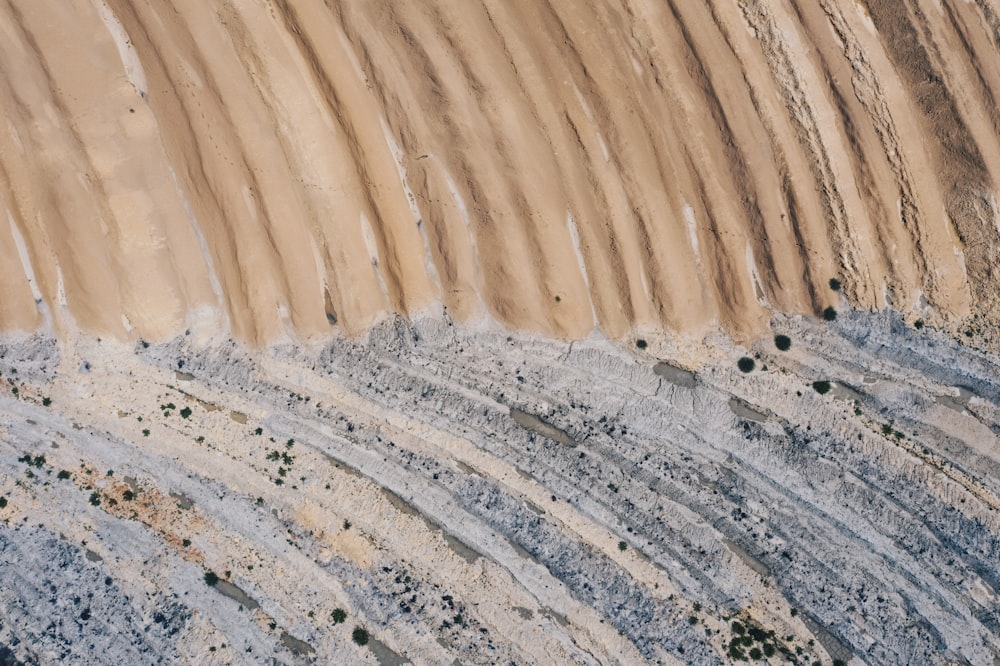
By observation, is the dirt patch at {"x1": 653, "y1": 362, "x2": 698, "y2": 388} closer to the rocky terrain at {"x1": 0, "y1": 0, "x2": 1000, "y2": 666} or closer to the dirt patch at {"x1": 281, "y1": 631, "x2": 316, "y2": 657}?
the rocky terrain at {"x1": 0, "y1": 0, "x2": 1000, "y2": 666}

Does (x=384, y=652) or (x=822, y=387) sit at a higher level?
(x=822, y=387)

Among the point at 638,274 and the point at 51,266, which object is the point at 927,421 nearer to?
the point at 638,274

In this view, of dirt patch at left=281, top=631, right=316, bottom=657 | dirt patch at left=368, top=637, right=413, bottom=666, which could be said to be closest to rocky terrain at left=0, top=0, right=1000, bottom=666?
dirt patch at left=368, top=637, right=413, bottom=666

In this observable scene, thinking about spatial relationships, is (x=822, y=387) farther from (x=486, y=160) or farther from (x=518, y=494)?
(x=486, y=160)

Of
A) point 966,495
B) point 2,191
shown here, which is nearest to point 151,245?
point 2,191

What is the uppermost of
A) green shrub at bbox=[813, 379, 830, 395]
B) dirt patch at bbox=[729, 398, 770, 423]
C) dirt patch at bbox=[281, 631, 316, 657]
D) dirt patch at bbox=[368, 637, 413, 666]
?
green shrub at bbox=[813, 379, 830, 395]

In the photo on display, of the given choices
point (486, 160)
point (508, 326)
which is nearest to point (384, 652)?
point (508, 326)
